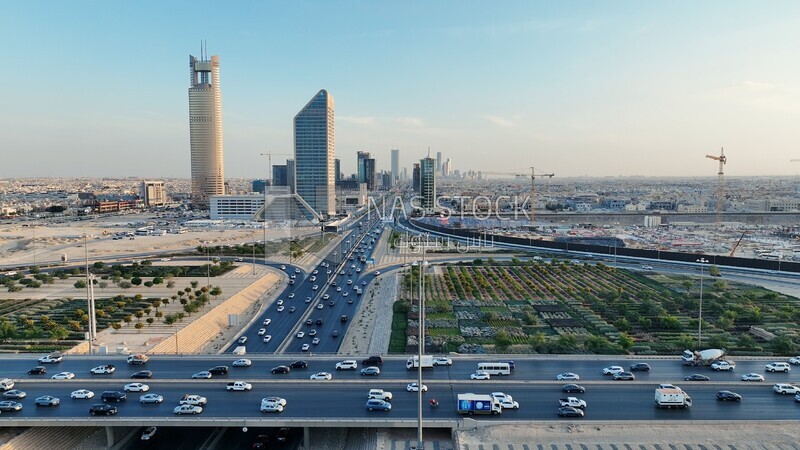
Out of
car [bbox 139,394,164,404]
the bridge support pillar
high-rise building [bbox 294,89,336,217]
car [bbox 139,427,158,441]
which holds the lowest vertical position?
car [bbox 139,427,158,441]

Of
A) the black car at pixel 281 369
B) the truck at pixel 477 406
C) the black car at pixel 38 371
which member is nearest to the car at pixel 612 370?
the truck at pixel 477 406

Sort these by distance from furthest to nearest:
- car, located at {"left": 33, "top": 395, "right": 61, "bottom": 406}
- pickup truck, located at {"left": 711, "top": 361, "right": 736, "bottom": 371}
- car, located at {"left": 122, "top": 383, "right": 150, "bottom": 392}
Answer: pickup truck, located at {"left": 711, "top": 361, "right": 736, "bottom": 371}
car, located at {"left": 122, "top": 383, "right": 150, "bottom": 392}
car, located at {"left": 33, "top": 395, "right": 61, "bottom": 406}

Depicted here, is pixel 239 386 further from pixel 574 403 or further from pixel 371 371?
pixel 574 403

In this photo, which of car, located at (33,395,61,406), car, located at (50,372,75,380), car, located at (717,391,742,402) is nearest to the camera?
car, located at (33,395,61,406)

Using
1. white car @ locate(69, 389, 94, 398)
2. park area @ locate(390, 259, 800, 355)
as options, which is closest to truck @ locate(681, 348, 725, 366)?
park area @ locate(390, 259, 800, 355)

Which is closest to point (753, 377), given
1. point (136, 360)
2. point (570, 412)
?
point (570, 412)

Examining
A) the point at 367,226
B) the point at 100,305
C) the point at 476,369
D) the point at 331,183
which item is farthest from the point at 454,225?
the point at 476,369

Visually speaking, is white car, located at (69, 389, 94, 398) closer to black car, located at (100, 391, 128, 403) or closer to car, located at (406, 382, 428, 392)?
black car, located at (100, 391, 128, 403)

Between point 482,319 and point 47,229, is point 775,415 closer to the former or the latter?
point 482,319
